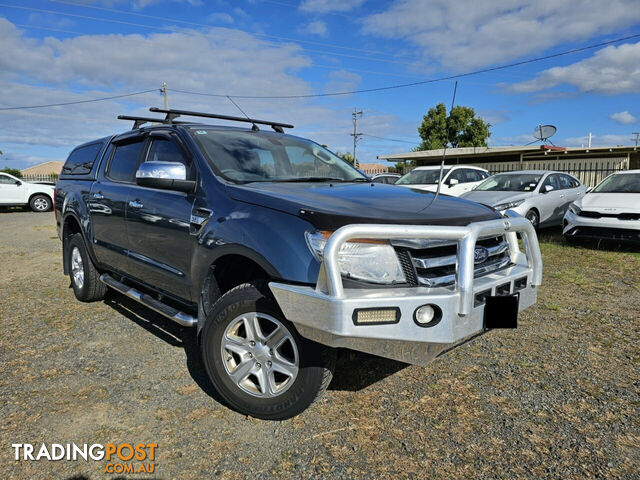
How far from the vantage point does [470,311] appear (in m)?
2.29

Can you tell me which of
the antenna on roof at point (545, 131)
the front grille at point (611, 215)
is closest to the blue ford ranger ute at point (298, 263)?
the front grille at point (611, 215)

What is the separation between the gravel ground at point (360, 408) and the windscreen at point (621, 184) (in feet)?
16.2

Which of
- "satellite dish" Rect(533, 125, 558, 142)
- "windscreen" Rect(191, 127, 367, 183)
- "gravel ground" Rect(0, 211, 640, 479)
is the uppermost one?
"satellite dish" Rect(533, 125, 558, 142)

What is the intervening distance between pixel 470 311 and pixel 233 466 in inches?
54.7

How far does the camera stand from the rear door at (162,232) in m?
3.16

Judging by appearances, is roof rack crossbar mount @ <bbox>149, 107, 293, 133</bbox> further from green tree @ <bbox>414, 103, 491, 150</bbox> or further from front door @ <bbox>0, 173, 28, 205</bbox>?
green tree @ <bbox>414, 103, 491, 150</bbox>

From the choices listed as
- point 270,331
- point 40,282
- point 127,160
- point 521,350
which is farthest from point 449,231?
point 40,282

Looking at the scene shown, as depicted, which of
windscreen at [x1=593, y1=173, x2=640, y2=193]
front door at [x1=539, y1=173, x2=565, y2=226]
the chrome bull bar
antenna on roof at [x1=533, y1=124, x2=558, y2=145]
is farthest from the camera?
antenna on roof at [x1=533, y1=124, x2=558, y2=145]

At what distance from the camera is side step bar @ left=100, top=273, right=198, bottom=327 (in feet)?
10.2

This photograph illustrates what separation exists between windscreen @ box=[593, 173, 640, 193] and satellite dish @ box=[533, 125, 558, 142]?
8015 millimetres

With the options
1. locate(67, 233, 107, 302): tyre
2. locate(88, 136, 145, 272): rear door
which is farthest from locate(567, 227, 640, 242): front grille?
locate(67, 233, 107, 302): tyre

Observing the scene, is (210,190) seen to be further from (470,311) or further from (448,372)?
(448,372)

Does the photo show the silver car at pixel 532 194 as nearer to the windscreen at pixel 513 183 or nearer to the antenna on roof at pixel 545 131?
the windscreen at pixel 513 183

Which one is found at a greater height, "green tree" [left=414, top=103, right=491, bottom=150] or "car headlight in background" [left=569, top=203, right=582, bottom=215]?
"green tree" [left=414, top=103, right=491, bottom=150]
